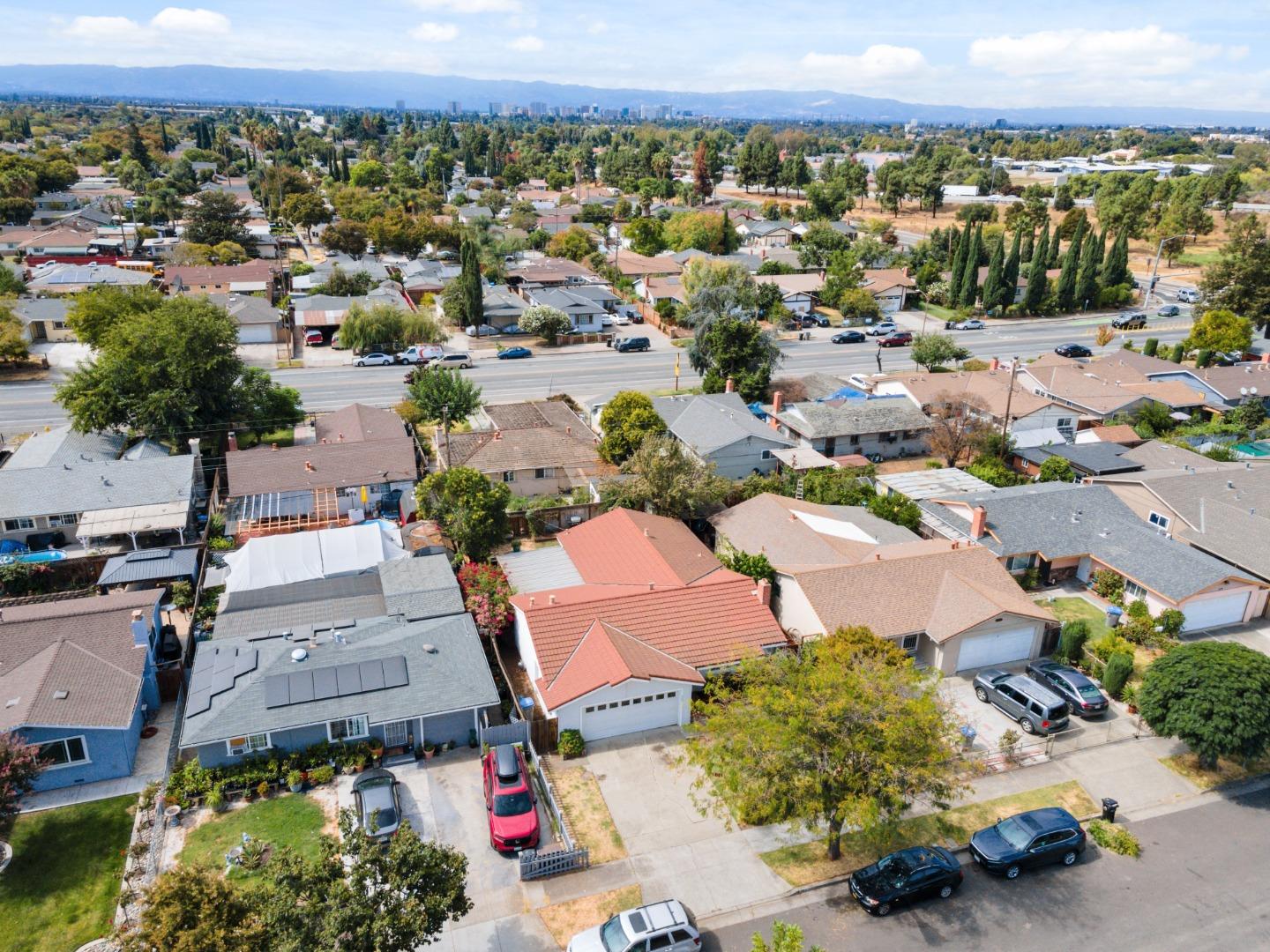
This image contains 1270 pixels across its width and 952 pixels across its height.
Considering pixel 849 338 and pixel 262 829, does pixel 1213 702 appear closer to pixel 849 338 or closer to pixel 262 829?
pixel 262 829

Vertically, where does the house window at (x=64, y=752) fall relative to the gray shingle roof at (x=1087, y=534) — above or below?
below

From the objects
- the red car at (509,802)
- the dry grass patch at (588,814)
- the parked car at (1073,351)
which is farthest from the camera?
the parked car at (1073,351)

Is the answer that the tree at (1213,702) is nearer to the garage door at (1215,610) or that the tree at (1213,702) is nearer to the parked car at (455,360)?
the garage door at (1215,610)

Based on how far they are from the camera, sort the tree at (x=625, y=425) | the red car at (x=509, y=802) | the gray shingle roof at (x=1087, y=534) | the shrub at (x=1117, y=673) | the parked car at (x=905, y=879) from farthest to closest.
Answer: the tree at (x=625, y=425) < the gray shingle roof at (x=1087, y=534) < the shrub at (x=1117, y=673) < the red car at (x=509, y=802) < the parked car at (x=905, y=879)

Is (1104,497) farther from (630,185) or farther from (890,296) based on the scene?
(630,185)

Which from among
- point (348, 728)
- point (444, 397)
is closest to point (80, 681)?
point (348, 728)

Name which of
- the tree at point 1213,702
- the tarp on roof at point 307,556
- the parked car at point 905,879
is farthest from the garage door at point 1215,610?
the tarp on roof at point 307,556

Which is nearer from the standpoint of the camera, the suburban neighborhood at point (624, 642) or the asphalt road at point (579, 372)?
the suburban neighborhood at point (624, 642)

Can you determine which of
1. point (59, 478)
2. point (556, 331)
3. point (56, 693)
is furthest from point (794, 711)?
point (556, 331)
